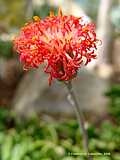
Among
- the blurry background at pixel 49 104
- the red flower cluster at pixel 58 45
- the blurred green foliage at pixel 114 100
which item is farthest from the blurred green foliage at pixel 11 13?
the red flower cluster at pixel 58 45

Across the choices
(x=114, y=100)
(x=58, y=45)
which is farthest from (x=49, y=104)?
(x=58, y=45)

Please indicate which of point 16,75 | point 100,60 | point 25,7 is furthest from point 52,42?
point 100,60

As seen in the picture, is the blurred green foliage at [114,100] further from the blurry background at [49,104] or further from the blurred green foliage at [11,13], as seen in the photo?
the blurred green foliage at [11,13]

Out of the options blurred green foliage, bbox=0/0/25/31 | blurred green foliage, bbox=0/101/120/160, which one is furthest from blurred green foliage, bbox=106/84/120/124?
blurred green foliage, bbox=0/0/25/31

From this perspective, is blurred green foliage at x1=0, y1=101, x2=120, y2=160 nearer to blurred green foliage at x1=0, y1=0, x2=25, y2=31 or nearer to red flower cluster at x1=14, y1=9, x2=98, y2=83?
red flower cluster at x1=14, y1=9, x2=98, y2=83

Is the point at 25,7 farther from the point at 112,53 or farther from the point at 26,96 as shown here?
the point at 112,53

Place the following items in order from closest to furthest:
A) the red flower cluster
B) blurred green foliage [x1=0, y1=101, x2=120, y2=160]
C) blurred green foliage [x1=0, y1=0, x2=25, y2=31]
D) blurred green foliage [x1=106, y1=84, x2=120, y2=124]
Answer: the red flower cluster < blurred green foliage [x1=0, y1=101, x2=120, y2=160] < blurred green foliage [x1=106, y1=84, x2=120, y2=124] < blurred green foliage [x1=0, y1=0, x2=25, y2=31]
